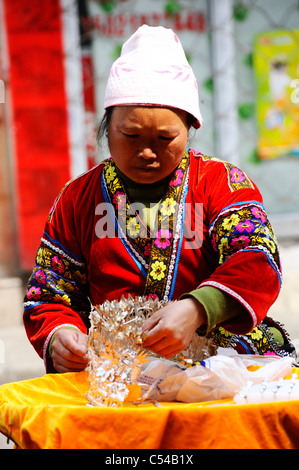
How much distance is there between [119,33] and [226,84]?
30.6 inches

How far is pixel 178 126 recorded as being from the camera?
161 centimetres

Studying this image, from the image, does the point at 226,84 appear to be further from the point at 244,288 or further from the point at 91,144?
the point at 244,288

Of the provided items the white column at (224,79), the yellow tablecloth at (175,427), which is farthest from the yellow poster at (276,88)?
the yellow tablecloth at (175,427)

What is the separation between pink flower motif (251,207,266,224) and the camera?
1.57 meters

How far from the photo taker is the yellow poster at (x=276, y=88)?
179 inches

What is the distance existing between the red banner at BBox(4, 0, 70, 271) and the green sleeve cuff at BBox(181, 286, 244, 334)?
3.05 m

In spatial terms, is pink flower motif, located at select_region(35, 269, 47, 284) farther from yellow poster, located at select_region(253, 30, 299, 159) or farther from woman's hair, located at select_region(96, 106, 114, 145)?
yellow poster, located at select_region(253, 30, 299, 159)

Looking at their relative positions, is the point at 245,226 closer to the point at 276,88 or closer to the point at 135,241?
the point at 135,241

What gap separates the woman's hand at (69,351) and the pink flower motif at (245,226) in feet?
1.42

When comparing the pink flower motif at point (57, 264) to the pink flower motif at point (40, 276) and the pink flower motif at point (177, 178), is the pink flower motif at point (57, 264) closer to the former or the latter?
the pink flower motif at point (40, 276)

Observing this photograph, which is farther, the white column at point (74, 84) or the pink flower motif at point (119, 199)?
the white column at point (74, 84)

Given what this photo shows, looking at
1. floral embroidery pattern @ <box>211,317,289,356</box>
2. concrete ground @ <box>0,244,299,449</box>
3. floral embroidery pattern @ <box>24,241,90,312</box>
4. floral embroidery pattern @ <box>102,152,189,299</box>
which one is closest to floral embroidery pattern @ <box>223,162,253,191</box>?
floral embroidery pattern @ <box>102,152,189,299</box>

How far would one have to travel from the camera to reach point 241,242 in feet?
4.99

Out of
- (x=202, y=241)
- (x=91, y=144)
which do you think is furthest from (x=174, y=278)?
(x=91, y=144)
